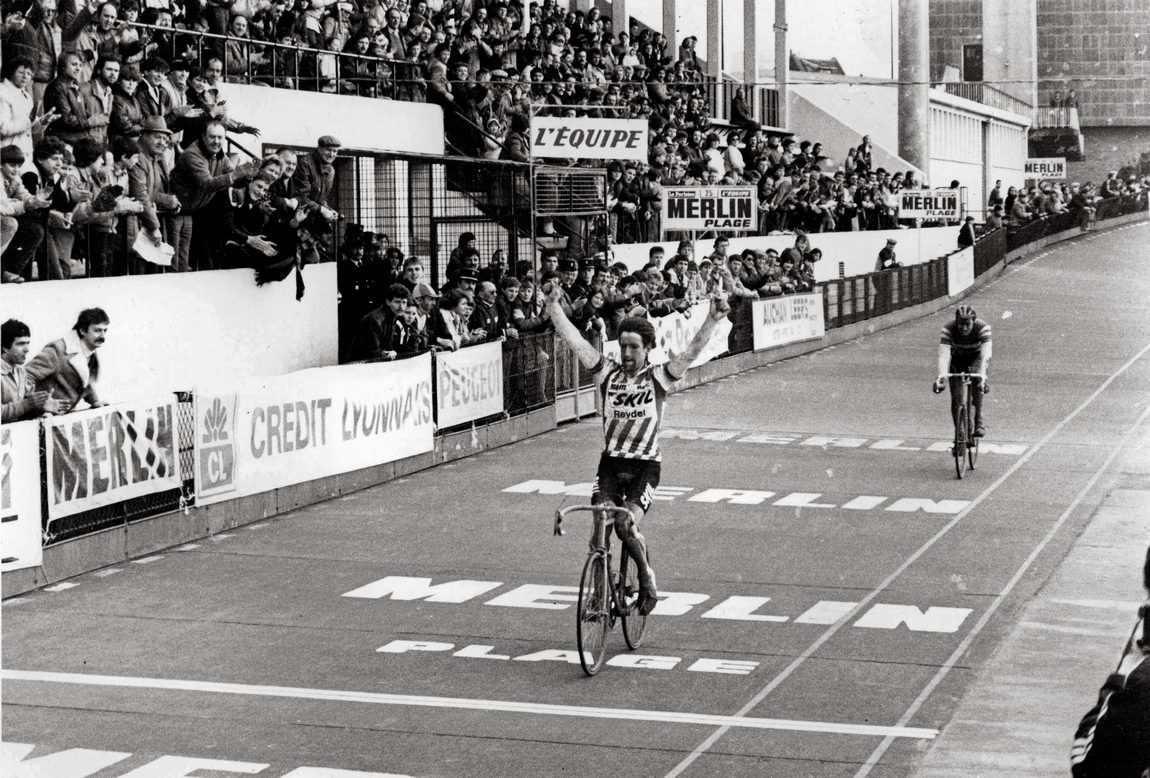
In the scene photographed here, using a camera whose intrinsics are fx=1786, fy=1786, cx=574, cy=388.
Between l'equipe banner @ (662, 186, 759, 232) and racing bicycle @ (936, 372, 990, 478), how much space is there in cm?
1219

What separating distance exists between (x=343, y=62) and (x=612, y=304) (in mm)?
5800

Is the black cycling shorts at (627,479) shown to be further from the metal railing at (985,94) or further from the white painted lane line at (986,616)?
the metal railing at (985,94)

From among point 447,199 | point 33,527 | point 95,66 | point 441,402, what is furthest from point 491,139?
point 33,527

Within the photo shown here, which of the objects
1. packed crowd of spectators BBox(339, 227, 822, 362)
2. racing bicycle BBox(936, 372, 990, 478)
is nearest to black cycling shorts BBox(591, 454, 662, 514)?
packed crowd of spectators BBox(339, 227, 822, 362)

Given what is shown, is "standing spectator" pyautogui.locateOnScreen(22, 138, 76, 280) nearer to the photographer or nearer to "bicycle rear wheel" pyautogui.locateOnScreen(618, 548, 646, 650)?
"bicycle rear wheel" pyautogui.locateOnScreen(618, 548, 646, 650)

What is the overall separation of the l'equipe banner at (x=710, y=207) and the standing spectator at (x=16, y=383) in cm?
1901

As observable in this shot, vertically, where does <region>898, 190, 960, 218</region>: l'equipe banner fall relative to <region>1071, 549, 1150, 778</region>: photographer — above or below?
above

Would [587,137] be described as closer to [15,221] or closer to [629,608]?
[15,221]

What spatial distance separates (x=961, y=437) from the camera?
64.0 ft

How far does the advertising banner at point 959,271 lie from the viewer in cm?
4666

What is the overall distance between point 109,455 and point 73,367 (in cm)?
100

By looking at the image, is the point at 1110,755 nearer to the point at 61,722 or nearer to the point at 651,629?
the point at 61,722

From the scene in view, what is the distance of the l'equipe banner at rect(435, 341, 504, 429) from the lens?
2031cm

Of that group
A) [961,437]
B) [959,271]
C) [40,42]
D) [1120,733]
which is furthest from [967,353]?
[959,271]
